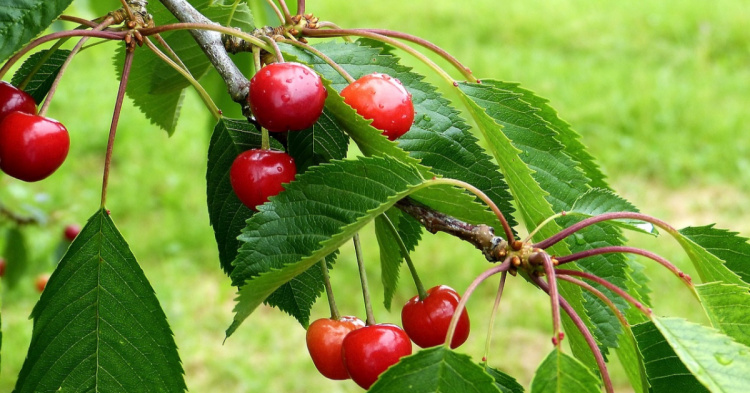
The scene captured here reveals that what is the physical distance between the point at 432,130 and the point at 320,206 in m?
0.24

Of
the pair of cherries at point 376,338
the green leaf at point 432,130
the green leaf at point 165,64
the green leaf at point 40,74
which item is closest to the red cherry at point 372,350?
the pair of cherries at point 376,338

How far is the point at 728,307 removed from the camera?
87 centimetres

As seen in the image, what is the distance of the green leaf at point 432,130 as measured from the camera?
1014mm

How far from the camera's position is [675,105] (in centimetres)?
596

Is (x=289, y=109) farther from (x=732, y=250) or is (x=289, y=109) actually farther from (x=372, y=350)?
(x=732, y=250)

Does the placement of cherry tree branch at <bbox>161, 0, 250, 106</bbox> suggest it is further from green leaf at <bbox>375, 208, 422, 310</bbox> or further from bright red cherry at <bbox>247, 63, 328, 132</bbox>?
green leaf at <bbox>375, 208, 422, 310</bbox>

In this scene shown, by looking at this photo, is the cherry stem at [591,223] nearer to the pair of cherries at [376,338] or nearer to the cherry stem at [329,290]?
the pair of cherries at [376,338]

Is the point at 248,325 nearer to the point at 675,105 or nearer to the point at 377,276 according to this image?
the point at 377,276

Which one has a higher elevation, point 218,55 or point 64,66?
point 218,55

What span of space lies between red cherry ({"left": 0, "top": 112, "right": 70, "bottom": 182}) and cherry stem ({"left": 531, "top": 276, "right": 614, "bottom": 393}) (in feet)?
1.84

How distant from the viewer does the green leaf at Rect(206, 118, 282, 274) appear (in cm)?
110

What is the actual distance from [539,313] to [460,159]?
10.9ft

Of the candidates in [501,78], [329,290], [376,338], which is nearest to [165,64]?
[329,290]

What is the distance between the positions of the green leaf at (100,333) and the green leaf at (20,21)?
0.27 meters
